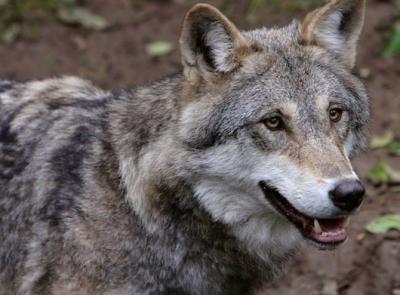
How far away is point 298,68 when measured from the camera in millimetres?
4598

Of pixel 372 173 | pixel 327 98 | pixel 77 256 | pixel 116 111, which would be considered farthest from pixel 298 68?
pixel 372 173

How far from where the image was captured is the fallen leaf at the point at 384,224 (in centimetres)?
620

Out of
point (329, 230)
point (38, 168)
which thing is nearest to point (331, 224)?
point (329, 230)

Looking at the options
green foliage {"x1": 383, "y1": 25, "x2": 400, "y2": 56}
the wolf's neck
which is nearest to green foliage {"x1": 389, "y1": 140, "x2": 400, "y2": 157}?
green foliage {"x1": 383, "y1": 25, "x2": 400, "y2": 56}

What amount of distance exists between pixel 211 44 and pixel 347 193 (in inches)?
43.2

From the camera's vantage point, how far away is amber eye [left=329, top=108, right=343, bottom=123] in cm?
453

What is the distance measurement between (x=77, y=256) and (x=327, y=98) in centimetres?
160

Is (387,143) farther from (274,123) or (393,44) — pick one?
(274,123)

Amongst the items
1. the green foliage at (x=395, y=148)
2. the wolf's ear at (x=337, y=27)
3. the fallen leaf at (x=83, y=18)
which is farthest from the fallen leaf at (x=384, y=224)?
the fallen leaf at (x=83, y=18)

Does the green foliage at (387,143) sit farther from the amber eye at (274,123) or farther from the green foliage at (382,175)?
the amber eye at (274,123)

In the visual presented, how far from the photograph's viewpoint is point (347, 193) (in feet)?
13.4

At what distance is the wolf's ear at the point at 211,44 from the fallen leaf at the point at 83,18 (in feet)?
18.0

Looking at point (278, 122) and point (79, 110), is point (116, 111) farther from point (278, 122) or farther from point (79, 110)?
point (278, 122)

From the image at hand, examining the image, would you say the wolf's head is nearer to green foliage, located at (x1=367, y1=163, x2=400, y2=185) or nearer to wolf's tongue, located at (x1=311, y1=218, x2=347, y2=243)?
wolf's tongue, located at (x1=311, y1=218, x2=347, y2=243)
